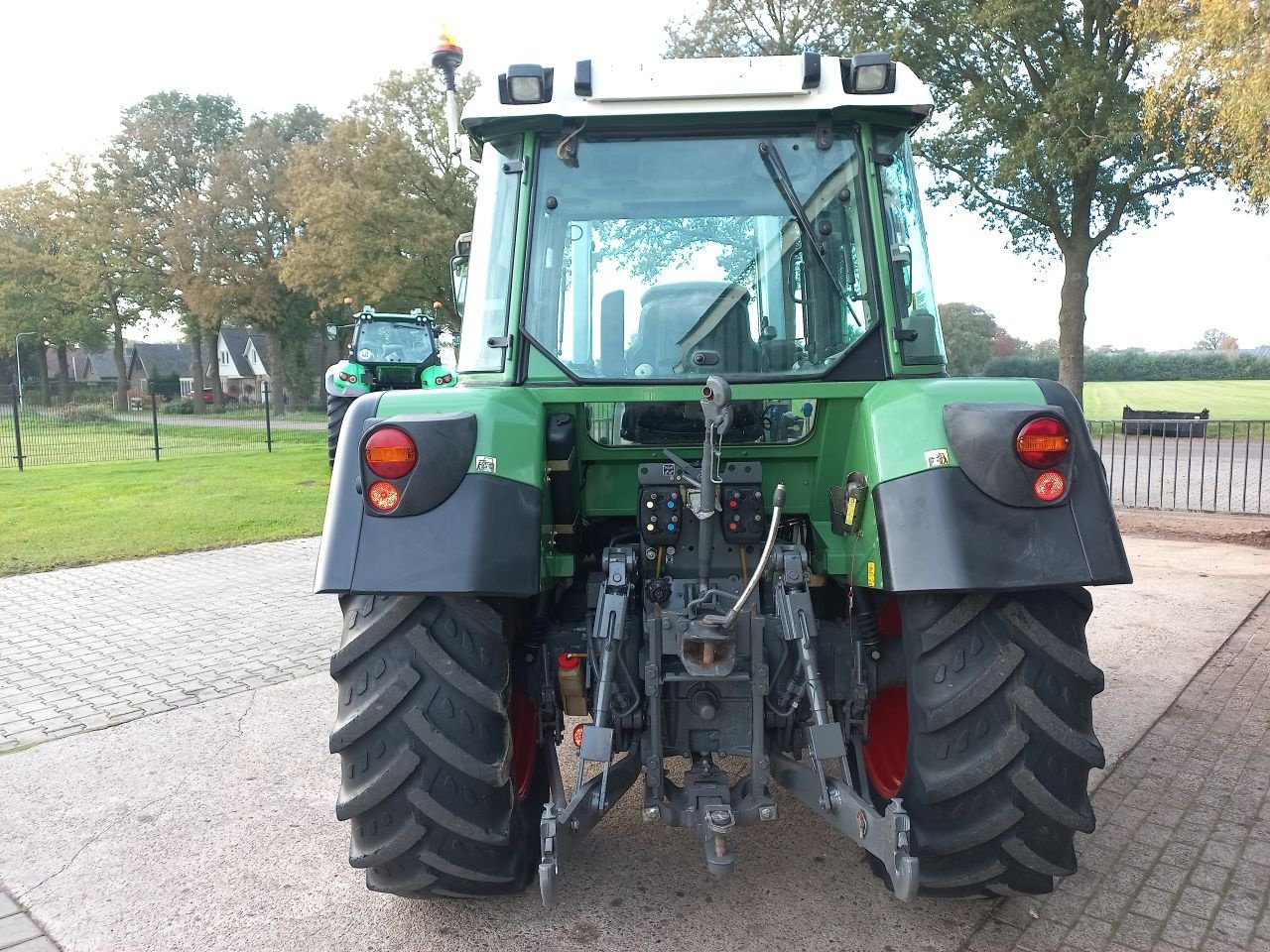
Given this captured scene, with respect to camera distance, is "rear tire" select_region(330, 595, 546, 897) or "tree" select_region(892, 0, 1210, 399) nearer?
"rear tire" select_region(330, 595, 546, 897)

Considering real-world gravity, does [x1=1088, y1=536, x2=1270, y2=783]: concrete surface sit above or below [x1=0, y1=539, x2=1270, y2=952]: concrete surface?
below

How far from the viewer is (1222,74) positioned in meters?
8.43

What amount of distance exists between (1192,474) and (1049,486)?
15.1m

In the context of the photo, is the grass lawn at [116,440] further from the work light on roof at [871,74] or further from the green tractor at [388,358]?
the work light on roof at [871,74]

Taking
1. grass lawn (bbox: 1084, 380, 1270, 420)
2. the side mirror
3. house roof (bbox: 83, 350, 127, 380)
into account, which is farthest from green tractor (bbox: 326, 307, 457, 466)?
house roof (bbox: 83, 350, 127, 380)

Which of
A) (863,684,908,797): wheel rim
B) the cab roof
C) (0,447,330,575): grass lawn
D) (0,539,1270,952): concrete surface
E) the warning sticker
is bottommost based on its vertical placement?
(0,539,1270,952): concrete surface

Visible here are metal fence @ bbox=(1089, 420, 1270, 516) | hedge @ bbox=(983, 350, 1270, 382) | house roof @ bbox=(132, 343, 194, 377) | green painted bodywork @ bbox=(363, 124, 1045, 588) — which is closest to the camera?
green painted bodywork @ bbox=(363, 124, 1045, 588)

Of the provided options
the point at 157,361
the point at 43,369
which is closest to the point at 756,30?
the point at 43,369

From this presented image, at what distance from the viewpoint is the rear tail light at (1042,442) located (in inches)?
93.7

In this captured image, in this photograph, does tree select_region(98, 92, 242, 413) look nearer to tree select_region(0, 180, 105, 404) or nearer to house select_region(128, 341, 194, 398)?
tree select_region(0, 180, 105, 404)

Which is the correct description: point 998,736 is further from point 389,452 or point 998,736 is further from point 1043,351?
point 1043,351

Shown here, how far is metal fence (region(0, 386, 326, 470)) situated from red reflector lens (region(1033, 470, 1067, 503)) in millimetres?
17584

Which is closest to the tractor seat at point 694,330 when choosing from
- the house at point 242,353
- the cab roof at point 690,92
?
the cab roof at point 690,92

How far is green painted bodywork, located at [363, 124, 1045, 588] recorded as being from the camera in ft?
8.47
